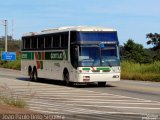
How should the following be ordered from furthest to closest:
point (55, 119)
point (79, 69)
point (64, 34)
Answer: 1. point (64, 34)
2. point (79, 69)
3. point (55, 119)

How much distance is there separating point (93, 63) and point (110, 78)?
1310 millimetres

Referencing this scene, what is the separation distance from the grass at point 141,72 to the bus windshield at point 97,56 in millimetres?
8357

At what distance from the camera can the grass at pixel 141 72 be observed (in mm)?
36369

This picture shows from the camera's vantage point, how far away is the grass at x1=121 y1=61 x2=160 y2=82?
36.4 meters

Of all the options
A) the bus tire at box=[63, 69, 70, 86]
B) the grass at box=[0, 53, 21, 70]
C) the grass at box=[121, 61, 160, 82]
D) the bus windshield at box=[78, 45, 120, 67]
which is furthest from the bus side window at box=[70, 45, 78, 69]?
the grass at box=[0, 53, 21, 70]

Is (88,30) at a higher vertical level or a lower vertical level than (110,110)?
higher

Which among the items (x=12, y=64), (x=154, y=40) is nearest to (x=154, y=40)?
(x=154, y=40)

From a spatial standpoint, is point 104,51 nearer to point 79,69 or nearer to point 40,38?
point 79,69

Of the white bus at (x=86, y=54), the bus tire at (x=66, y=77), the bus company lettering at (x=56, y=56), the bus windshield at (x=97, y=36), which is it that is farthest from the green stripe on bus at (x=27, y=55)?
the bus windshield at (x=97, y=36)

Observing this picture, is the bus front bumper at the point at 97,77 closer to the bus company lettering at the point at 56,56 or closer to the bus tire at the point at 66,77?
the bus tire at the point at 66,77

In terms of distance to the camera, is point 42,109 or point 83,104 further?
point 83,104

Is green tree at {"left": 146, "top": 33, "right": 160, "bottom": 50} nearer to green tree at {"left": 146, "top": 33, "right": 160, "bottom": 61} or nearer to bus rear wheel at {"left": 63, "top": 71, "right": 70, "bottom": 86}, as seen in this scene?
green tree at {"left": 146, "top": 33, "right": 160, "bottom": 61}

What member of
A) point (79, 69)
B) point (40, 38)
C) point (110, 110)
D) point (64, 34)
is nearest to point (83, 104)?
point (110, 110)

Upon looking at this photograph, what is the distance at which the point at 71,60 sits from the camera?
90.9ft
